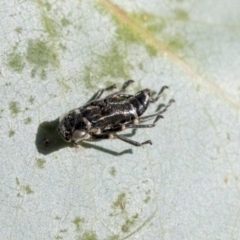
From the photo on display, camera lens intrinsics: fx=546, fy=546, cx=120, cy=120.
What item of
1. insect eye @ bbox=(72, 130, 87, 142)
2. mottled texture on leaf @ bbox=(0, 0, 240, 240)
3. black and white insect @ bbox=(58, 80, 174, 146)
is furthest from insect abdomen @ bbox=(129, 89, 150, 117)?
insect eye @ bbox=(72, 130, 87, 142)

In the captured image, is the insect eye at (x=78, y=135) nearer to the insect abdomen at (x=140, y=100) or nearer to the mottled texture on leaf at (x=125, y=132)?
the mottled texture on leaf at (x=125, y=132)

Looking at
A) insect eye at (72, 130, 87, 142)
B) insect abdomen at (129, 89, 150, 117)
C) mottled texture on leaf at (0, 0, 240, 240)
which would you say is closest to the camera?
mottled texture on leaf at (0, 0, 240, 240)

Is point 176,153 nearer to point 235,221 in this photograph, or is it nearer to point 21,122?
point 235,221

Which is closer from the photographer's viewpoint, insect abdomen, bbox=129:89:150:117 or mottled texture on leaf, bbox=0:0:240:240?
mottled texture on leaf, bbox=0:0:240:240

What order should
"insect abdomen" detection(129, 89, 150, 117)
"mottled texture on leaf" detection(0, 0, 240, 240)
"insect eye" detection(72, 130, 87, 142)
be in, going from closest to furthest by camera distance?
"mottled texture on leaf" detection(0, 0, 240, 240)
"insect eye" detection(72, 130, 87, 142)
"insect abdomen" detection(129, 89, 150, 117)

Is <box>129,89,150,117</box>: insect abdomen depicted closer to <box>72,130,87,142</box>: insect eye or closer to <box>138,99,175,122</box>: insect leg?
<box>138,99,175,122</box>: insect leg

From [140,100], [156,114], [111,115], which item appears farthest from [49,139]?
[156,114]

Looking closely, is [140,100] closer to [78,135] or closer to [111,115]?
[111,115]

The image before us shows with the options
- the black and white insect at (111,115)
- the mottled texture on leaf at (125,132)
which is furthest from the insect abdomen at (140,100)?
the mottled texture on leaf at (125,132)
